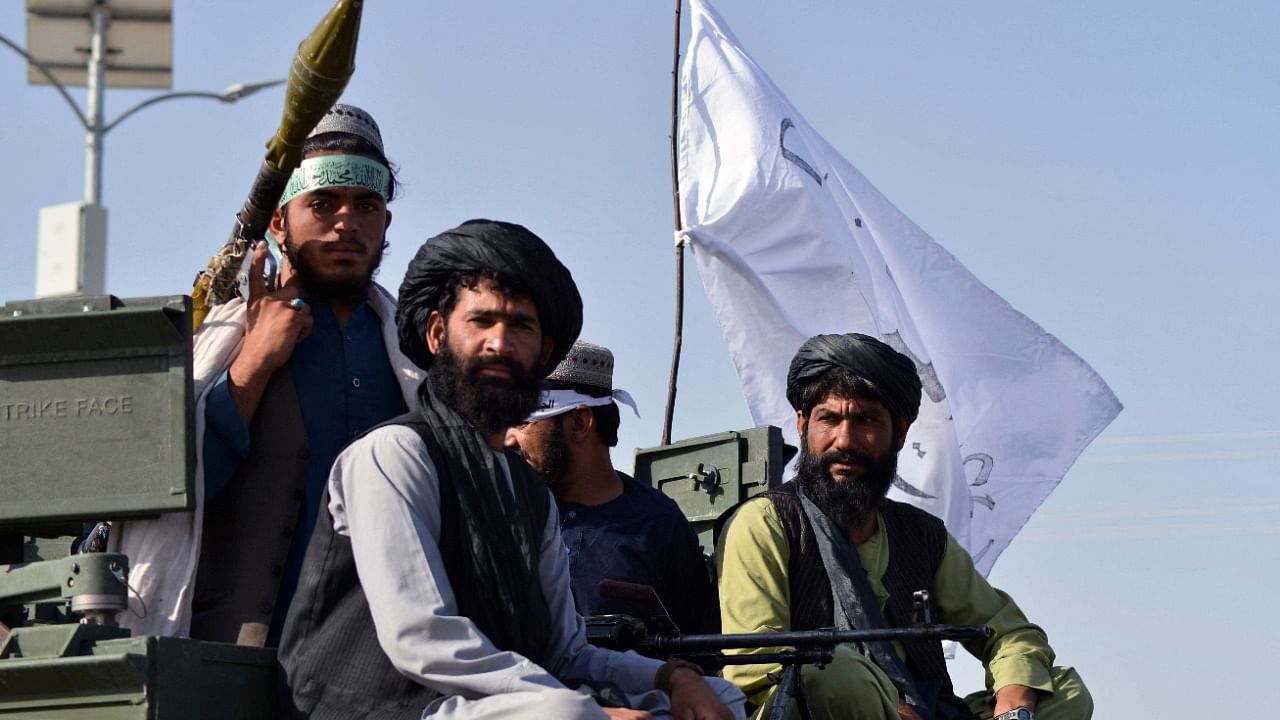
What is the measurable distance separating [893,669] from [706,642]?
1231 millimetres

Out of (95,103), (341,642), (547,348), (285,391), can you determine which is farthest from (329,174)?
(95,103)

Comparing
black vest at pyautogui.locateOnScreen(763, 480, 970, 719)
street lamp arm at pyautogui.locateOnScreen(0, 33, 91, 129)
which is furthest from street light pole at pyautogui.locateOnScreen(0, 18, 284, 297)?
black vest at pyautogui.locateOnScreen(763, 480, 970, 719)

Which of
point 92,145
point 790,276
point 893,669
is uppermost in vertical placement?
point 92,145

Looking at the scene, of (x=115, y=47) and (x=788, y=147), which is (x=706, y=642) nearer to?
(x=788, y=147)

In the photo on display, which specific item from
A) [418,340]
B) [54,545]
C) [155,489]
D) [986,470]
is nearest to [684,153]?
[986,470]

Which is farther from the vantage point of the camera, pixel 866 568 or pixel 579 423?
pixel 579 423

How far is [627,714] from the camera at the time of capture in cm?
465

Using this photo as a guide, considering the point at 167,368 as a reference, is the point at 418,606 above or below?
below

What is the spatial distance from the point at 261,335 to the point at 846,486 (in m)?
2.20

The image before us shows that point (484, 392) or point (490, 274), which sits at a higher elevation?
point (490, 274)

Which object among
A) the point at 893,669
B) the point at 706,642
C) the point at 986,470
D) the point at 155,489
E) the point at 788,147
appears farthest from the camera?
the point at 788,147

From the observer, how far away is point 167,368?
4.83 meters

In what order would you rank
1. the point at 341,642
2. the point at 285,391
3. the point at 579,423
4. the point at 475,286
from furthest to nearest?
1. the point at 579,423
2. the point at 285,391
3. the point at 475,286
4. the point at 341,642

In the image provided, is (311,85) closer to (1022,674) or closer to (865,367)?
(865,367)
